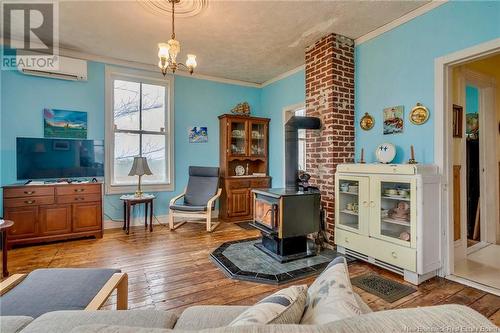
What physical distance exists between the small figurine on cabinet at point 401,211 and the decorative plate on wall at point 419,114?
2.95 feet

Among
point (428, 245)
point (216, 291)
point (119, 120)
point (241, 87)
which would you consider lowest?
point (216, 291)

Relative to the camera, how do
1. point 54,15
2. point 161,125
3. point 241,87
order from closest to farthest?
point 54,15
point 161,125
point 241,87

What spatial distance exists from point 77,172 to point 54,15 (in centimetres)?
205

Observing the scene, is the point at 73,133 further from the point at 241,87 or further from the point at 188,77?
the point at 241,87

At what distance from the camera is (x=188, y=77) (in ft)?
15.6

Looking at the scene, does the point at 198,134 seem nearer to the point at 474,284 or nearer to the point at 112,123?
the point at 112,123

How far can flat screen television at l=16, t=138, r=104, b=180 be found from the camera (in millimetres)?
3414

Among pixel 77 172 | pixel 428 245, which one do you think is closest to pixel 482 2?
pixel 428 245

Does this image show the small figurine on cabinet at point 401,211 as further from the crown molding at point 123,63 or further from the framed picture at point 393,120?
the crown molding at point 123,63

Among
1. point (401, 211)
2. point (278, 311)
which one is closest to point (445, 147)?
point (401, 211)

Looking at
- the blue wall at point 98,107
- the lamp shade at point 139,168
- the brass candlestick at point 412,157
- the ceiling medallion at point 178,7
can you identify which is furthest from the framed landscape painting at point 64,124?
the brass candlestick at point 412,157

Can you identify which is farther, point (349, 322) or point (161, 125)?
point (161, 125)

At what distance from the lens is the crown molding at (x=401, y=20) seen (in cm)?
255

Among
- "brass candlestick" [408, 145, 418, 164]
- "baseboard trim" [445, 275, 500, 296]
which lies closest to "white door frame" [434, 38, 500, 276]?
"baseboard trim" [445, 275, 500, 296]
